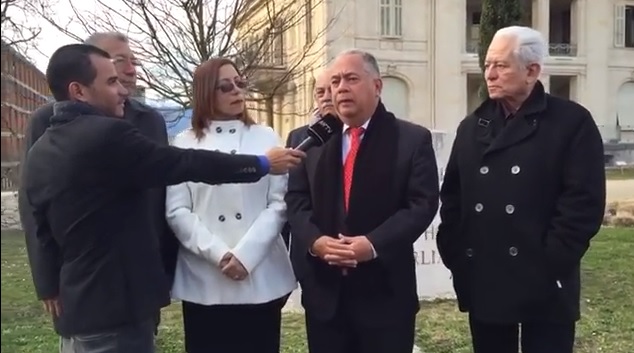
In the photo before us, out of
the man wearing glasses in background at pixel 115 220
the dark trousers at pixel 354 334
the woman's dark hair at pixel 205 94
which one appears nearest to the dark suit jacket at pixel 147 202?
the man wearing glasses in background at pixel 115 220

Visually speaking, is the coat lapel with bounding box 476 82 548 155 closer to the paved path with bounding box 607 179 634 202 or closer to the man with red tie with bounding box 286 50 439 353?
the man with red tie with bounding box 286 50 439 353

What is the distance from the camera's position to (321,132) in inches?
145

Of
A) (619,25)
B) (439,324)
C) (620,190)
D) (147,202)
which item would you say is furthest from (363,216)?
(619,25)

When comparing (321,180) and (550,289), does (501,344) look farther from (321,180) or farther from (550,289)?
(321,180)

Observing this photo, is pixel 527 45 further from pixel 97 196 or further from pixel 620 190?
pixel 620 190

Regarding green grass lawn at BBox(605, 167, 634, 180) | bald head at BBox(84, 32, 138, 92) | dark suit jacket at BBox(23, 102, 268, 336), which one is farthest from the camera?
green grass lawn at BBox(605, 167, 634, 180)

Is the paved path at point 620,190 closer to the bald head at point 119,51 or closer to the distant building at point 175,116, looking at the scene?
the distant building at point 175,116

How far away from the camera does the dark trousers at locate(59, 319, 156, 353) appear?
3.10 meters

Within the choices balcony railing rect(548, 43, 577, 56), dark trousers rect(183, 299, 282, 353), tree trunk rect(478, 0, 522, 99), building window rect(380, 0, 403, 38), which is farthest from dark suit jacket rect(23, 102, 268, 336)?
balcony railing rect(548, 43, 577, 56)

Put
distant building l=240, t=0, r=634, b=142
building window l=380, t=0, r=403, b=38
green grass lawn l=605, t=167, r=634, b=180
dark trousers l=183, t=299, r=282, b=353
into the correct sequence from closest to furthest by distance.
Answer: dark trousers l=183, t=299, r=282, b=353 → green grass lawn l=605, t=167, r=634, b=180 → distant building l=240, t=0, r=634, b=142 → building window l=380, t=0, r=403, b=38

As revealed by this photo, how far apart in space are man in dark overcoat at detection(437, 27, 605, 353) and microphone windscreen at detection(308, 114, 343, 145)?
0.67 meters

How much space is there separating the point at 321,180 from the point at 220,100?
0.68 metres

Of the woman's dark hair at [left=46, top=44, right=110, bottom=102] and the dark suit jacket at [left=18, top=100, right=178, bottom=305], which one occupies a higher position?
the woman's dark hair at [left=46, top=44, right=110, bottom=102]

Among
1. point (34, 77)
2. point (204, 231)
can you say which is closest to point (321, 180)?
point (204, 231)
